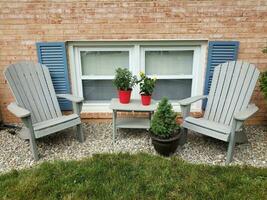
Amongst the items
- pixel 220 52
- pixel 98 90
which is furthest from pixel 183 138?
pixel 98 90

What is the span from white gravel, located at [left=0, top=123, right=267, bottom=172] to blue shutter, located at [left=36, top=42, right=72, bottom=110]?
653 mm

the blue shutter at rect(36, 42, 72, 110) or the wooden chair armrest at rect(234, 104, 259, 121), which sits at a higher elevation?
the blue shutter at rect(36, 42, 72, 110)

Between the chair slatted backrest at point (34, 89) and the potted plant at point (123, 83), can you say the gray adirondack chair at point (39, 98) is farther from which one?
the potted plant at point (123, 83)

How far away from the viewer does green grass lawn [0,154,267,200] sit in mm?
2127

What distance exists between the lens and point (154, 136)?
8.94 feet

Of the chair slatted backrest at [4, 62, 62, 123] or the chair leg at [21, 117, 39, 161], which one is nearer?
the chair leg at [21, 117, 39, 161]

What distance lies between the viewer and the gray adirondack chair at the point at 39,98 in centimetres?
289

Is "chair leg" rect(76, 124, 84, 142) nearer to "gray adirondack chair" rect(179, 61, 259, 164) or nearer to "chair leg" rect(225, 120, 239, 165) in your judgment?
"gray adirondack chair" rect(179, 61, 259, 164)

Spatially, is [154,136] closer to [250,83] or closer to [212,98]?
[212,98]

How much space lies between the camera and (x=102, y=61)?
3.51 metres

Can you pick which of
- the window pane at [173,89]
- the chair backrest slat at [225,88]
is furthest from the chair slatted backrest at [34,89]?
the chair backrest slat at [225,88]

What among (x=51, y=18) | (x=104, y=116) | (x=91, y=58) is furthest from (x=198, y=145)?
(x=51, y=18)

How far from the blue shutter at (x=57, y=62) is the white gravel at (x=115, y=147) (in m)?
0.65

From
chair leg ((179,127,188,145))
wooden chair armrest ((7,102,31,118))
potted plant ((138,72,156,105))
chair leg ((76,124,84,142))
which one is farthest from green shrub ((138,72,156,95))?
wooden chair armrest ((7,102,31,118))
